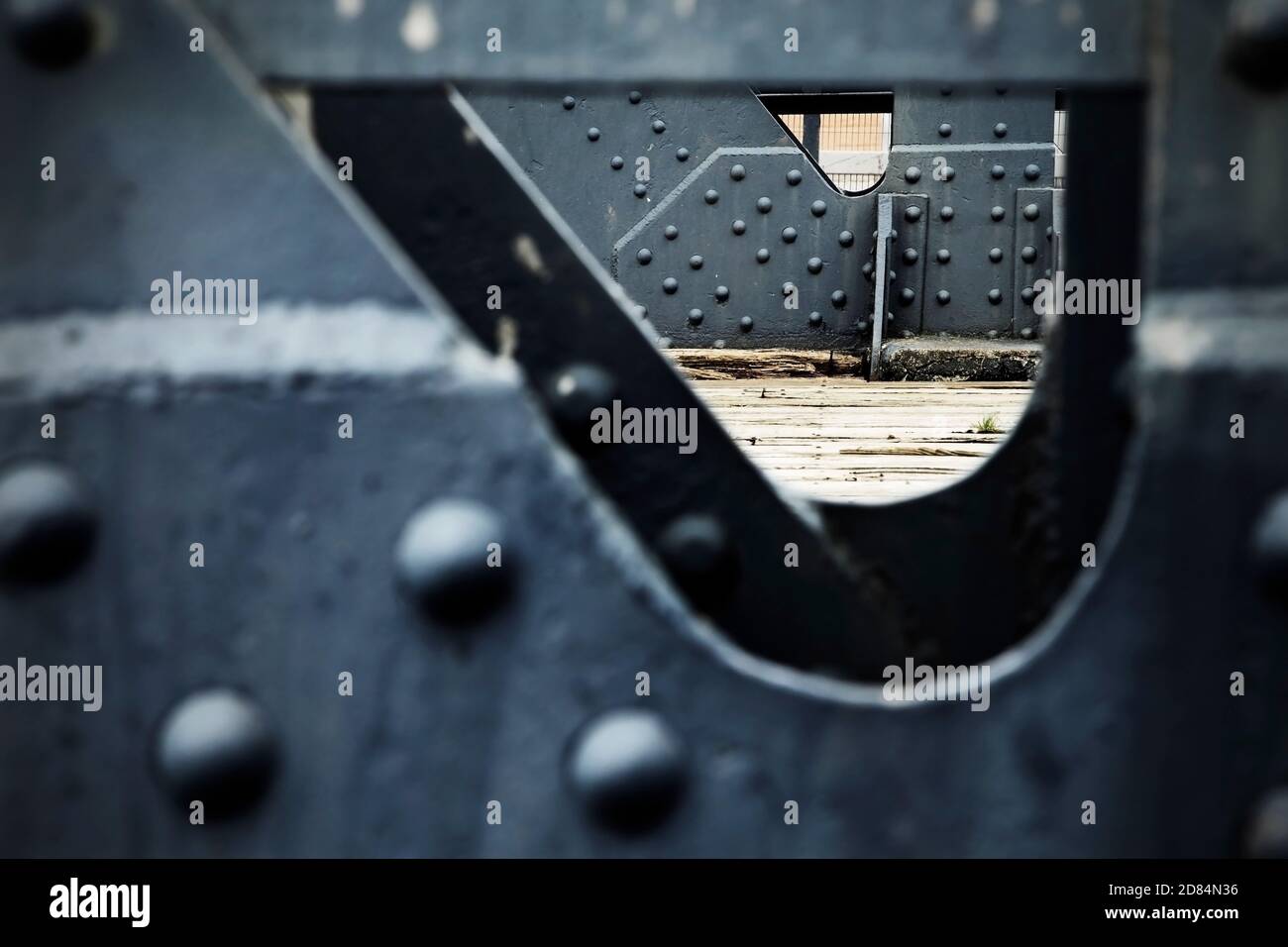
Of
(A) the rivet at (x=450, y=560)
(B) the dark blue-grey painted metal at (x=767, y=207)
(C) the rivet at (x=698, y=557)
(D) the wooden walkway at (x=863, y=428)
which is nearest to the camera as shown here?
(A) the rivet at (x=450, y=560)

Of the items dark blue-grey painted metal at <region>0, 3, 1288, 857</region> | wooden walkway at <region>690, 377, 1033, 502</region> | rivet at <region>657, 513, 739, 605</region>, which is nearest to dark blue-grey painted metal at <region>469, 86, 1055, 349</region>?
wooden walkway at <region>690, 377, 1033, 502</region>

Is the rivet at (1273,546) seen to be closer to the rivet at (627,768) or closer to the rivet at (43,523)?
the rivet at (627,768)

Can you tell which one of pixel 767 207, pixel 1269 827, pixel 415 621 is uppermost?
pixel 767 207

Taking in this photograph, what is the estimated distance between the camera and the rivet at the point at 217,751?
562mm

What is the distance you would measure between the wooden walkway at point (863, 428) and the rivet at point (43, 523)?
1.19m

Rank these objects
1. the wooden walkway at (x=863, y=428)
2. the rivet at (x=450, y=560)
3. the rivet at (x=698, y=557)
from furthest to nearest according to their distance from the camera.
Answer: the wooden walkway at (x=863, y=428) → the rivet at (x=698, y=557) → the rivet at (x=450, y=560)

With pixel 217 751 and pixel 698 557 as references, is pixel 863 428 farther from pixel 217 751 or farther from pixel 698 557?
pixel 217 751

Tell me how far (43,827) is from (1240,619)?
24.0 inches

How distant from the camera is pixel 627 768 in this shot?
0.56 metres

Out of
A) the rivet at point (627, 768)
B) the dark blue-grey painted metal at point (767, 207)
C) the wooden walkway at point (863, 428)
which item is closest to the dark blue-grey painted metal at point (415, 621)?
the rivet at point (627, 768)

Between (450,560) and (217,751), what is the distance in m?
0.15

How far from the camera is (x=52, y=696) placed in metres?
0.57

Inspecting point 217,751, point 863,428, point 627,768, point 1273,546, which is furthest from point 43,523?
point 863,428

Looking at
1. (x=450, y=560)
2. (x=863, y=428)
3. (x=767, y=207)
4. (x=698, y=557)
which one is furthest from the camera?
(x=767, y=207)
